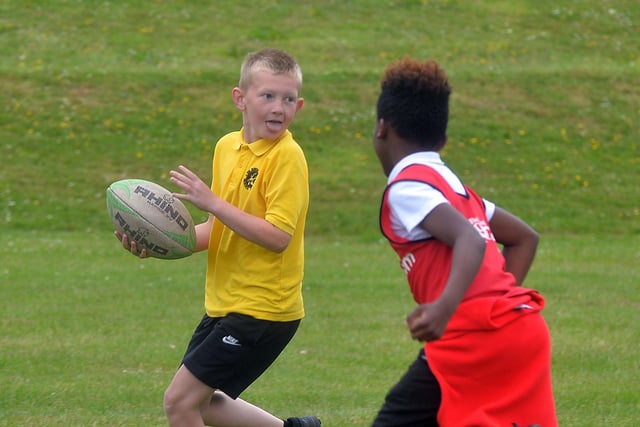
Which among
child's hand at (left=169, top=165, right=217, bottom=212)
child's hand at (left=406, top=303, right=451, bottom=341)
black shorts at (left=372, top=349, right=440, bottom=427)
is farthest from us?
child's hand at (left=169, top=165, right=217, bottom=212)

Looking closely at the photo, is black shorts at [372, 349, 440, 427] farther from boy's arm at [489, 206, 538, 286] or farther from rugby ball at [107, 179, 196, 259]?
rugby ball at [107, 179, 196, 259]

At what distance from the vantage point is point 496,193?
18.6 m

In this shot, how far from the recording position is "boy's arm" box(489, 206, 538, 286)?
4168 millimetres

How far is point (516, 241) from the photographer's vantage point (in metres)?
4.20

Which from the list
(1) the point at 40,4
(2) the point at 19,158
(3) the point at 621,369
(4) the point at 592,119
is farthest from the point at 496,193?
(1) the point at 40,4

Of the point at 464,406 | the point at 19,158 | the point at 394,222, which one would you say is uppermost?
the point at 394,222

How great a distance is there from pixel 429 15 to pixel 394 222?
83.0ft

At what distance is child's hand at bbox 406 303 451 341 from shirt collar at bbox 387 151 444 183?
22.5 inches

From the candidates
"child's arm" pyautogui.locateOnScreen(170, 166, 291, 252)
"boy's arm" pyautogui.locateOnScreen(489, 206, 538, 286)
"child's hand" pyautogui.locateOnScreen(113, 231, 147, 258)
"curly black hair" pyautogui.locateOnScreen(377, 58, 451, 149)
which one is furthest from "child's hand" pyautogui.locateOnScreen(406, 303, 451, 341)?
"child's hand" pyautogui.locateOnScreen(113, 231, 147, 258)

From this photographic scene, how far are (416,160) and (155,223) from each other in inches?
74.9

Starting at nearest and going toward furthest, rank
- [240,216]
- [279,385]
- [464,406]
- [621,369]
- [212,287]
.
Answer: [464,406], [240,216], [212,287], [279,385], [621,369]

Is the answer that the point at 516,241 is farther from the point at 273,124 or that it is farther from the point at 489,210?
the point at 273,124

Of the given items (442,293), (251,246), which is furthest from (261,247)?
(442,293)

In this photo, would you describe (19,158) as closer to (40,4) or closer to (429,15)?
Answer: (40,4)
